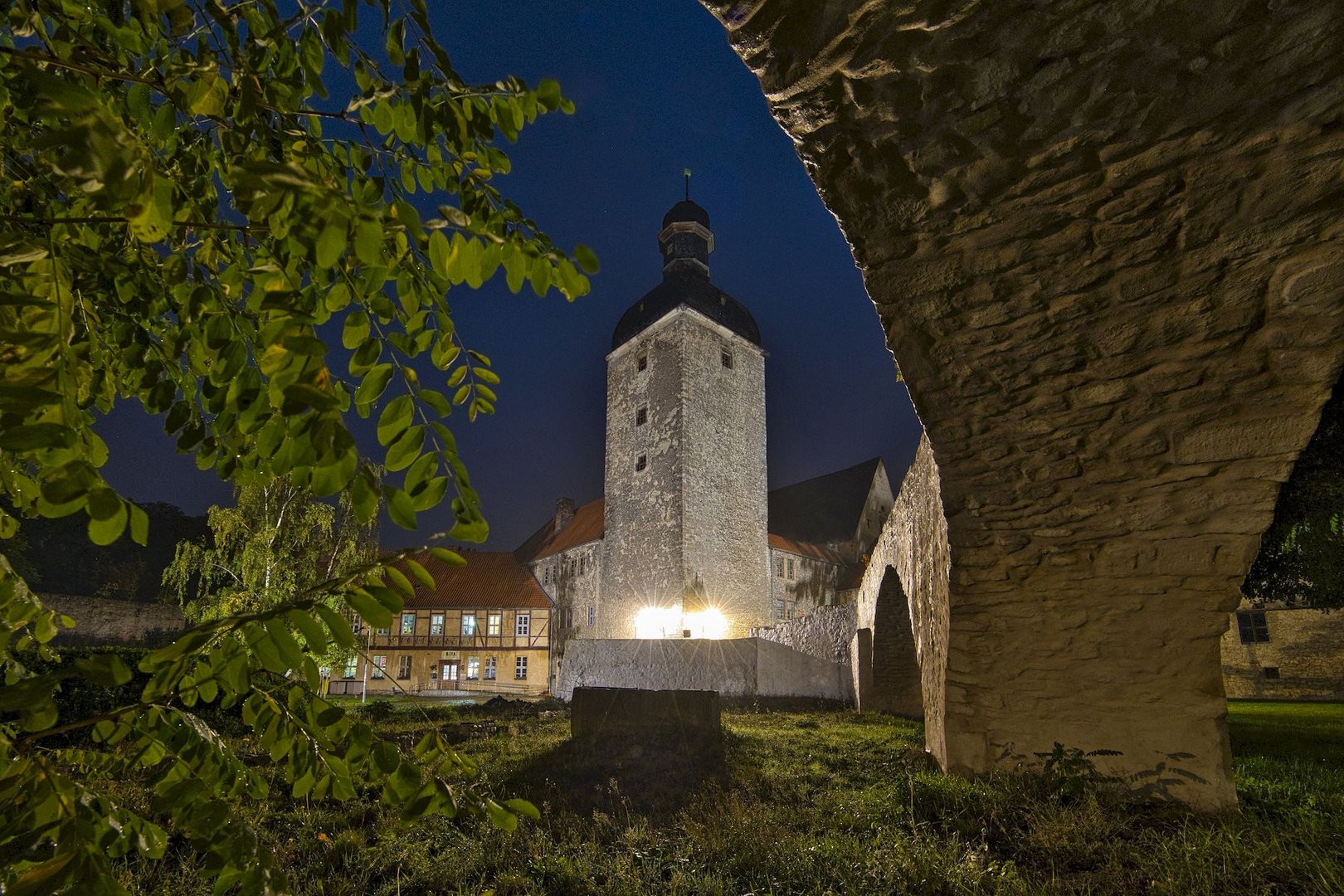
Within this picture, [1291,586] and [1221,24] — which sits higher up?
[1221,24]

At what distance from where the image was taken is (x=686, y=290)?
25.9m

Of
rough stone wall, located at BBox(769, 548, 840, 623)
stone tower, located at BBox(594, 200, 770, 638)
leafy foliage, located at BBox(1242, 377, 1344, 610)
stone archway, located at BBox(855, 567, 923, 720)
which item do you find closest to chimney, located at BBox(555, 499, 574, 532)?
stone tower, located at BBox(594, 200, 770, 638)

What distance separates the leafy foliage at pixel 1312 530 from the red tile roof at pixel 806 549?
60.9ft

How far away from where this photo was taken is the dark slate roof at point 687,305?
1009 inches

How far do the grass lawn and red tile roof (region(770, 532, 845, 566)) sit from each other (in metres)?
20.8

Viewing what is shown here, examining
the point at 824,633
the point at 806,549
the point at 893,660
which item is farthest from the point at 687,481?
the point at 893,660

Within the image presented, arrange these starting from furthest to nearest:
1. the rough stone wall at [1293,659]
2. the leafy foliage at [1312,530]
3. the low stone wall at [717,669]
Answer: the rough stone wall at [1293,659], the low stone wall at [717,669], the leafy foliage at [1312,530]

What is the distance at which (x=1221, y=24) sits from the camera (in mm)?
2227

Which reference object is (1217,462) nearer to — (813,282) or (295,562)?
(295,562)

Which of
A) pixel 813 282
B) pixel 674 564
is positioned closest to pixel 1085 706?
pixel 674 564

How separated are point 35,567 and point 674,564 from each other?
2486 centimetres

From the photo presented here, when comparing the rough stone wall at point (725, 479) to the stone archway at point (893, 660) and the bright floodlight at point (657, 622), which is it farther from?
the stone archway at point (893, 660)

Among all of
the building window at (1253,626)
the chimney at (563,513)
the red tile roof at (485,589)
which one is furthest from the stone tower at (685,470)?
the building window at (1253,626)

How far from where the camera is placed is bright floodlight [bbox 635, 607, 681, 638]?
21844 millimetres
